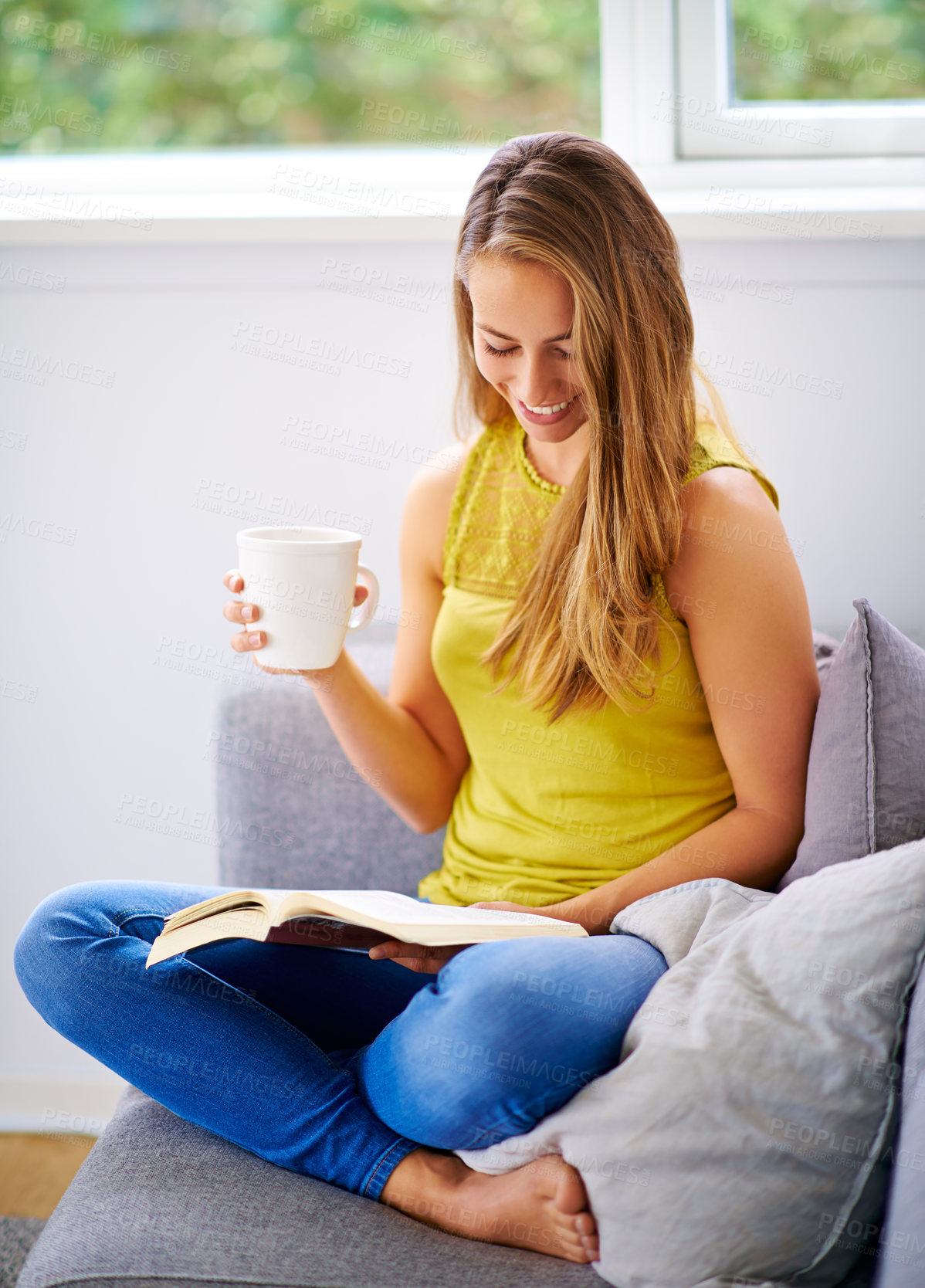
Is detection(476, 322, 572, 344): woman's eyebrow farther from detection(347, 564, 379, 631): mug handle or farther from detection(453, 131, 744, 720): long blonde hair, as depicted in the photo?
detection(347, 564, 379, 631): mug handle

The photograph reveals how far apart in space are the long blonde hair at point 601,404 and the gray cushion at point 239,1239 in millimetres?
506

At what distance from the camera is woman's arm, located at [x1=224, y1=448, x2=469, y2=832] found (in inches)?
48.8

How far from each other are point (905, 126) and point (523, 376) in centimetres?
84

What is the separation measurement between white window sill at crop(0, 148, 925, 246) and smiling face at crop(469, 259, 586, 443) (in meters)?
0.43

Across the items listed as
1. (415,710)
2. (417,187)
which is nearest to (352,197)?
(417,187)

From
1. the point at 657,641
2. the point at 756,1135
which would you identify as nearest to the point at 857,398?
the point at 657,641

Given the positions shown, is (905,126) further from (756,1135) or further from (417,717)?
(756,1135)

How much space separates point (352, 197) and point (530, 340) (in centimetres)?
63

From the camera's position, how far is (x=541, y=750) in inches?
45.3

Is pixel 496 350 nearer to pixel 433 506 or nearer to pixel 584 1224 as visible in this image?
pixel 433 506

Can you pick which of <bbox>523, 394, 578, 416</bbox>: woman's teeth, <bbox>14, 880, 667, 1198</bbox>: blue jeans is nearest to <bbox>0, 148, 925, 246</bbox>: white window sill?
<bbox>523, 394, 578, 416</bbox>: woman's teeth

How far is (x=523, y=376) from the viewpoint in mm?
1058

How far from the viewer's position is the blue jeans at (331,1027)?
841 millimetres

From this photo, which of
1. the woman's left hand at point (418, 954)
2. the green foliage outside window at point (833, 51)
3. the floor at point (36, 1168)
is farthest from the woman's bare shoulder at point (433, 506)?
the floor at point (36, 1168)
